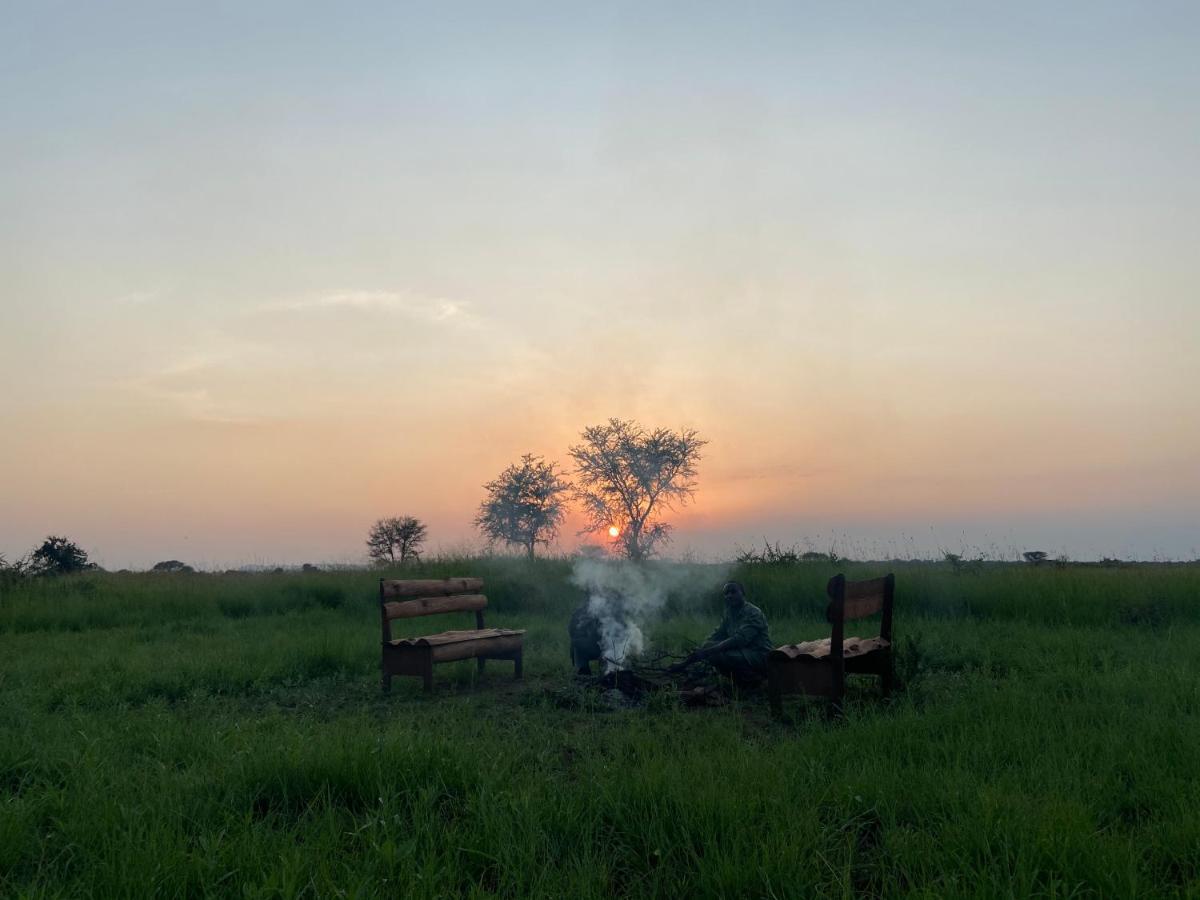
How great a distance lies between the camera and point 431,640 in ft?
31.8

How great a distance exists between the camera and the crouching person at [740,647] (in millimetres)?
9250

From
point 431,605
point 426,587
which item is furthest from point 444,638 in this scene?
point 426,587

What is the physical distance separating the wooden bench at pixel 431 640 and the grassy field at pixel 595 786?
0.35 meters

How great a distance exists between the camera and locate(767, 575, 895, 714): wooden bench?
757 cm

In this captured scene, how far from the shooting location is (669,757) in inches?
227

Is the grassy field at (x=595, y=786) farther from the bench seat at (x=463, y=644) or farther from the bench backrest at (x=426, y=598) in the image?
the bench backrest at (x=426, y=598)

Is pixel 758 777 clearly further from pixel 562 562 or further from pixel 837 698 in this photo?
pixel 562 562

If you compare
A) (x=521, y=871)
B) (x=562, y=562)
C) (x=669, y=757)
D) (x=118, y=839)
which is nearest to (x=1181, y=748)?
(x=669, y=757)

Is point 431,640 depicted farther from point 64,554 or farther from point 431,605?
point 64,554

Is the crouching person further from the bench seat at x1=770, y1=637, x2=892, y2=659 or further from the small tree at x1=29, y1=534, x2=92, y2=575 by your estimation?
the small tree at x1=29, y1=534, x2=92, y2=575

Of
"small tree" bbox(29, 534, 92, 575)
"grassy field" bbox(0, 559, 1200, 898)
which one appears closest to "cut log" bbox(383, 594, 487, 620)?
"grassy field" bbox(0, 559, 1200, 898)

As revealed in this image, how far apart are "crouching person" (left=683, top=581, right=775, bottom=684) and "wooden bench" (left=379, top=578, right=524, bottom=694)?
8.43ft

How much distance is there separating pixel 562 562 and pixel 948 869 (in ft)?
56.3

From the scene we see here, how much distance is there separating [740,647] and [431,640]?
3.43 m
